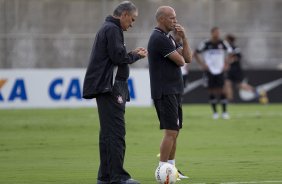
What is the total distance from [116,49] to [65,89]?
60.5ft

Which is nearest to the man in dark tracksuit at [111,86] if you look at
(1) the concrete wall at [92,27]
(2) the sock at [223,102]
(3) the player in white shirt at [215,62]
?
(2) the sock at [223,102]

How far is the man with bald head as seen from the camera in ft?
41.2

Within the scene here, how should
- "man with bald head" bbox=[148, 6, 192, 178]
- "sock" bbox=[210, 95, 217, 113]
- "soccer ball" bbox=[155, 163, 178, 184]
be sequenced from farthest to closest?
"sock" bbox=[210, 95, 217, 113], "man with bald head" bbox=[148, 6, 192, 178], "soccer ball" bbox=[155, 163, 178, 184]

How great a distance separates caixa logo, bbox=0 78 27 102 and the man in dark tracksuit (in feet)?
58.9

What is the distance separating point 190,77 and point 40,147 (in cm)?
1597

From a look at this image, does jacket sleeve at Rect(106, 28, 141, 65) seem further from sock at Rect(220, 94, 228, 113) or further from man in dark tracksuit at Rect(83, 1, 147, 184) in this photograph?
sock at Rect(220, 94, 228, 113)

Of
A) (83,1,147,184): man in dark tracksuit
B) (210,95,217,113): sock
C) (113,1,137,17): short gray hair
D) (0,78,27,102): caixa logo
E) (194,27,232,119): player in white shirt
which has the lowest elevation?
(0,78,27,102): caixa logo

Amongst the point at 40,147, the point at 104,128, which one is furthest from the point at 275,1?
the point at 104,128

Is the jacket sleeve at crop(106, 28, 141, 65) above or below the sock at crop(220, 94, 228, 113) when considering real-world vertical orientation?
above

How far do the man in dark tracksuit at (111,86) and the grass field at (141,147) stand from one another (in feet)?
3.36

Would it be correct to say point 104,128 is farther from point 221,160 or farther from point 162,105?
point 221,160

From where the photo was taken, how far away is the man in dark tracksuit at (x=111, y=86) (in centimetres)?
1184

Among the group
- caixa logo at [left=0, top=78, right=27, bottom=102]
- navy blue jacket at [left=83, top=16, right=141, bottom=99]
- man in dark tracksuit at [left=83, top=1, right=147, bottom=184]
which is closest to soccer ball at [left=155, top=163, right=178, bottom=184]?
man in dark tracksuit at [left=83, top=1, right=147, bottom=184]

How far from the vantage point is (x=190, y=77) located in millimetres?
33688
